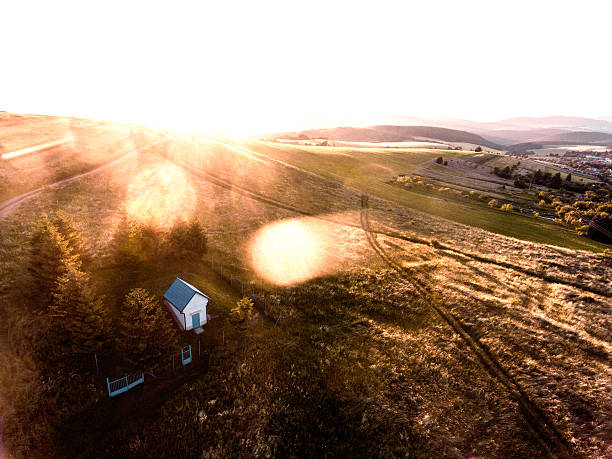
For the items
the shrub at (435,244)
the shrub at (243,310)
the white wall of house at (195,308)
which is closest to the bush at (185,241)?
the white wall of house at (195,308)

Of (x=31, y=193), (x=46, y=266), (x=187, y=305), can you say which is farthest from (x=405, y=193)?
(x=31, y=193)

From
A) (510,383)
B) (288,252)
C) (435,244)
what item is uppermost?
(288,252)

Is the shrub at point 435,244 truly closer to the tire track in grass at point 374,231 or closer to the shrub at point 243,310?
the tire track in grass at point 374,231

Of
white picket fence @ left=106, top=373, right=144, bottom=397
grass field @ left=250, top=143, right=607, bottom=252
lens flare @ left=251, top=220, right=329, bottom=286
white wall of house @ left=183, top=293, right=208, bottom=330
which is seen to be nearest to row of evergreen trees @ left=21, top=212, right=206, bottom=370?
white picket fence @ left=106, top=373, right=144, bottom=397

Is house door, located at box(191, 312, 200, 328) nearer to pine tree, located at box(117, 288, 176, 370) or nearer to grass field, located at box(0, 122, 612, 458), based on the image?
grass field, located at box(0, 122, 612, 458)

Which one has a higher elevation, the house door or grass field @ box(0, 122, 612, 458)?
the house door

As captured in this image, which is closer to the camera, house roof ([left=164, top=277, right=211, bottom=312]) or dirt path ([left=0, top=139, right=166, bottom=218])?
house roof ([left=164, top=277, right=211, bottom=312])

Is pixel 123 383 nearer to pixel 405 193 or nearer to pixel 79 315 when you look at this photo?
pixel 79 315
